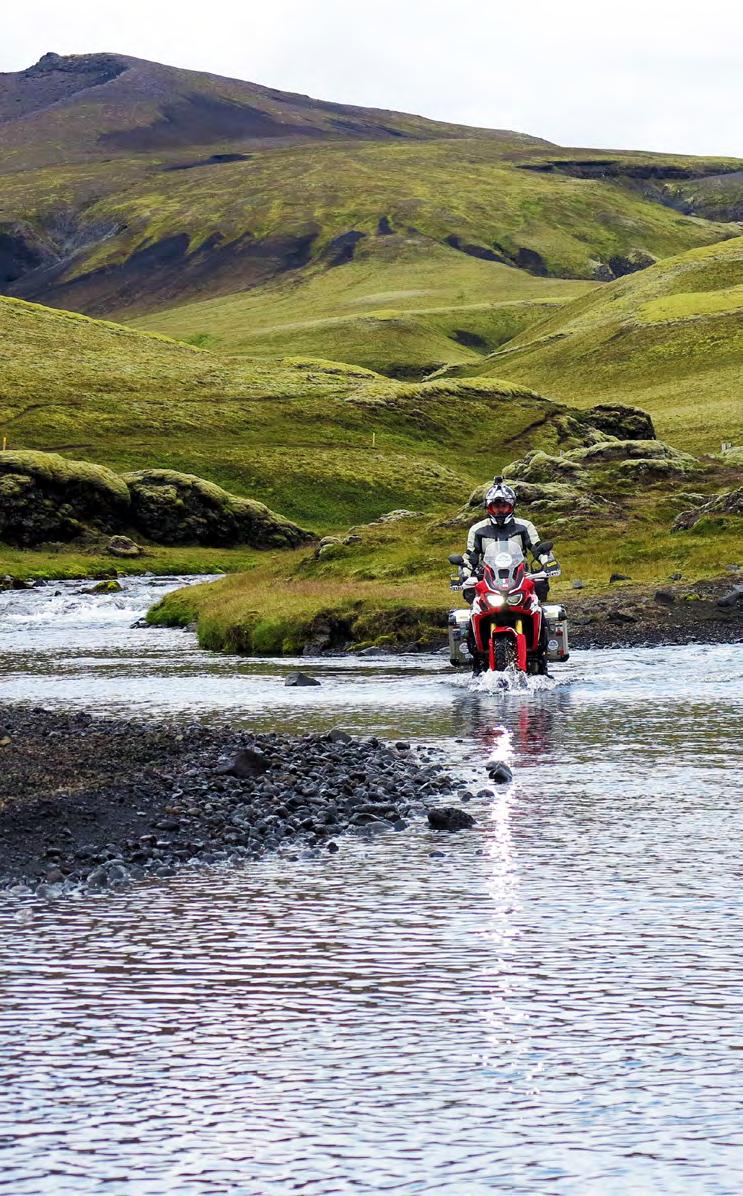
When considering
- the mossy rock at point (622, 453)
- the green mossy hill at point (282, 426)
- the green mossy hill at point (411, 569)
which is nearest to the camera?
the green mossy hill at point (411, 569)

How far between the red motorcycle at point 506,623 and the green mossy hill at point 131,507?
284ft

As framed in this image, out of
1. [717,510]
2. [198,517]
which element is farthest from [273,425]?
[717,510]

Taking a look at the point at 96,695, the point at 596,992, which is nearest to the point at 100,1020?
the point at 596,992

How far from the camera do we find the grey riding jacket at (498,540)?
32.5m

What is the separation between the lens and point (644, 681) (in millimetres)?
33750

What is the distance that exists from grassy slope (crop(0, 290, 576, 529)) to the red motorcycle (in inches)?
4262

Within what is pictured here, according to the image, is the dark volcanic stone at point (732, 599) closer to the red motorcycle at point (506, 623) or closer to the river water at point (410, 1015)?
the red motorcycle at point (506, 623)

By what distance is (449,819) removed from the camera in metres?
17.6

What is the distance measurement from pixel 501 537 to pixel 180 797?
15494 mm

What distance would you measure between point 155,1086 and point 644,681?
2544 cm

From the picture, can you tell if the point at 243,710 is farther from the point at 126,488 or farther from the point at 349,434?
the point at 349,434

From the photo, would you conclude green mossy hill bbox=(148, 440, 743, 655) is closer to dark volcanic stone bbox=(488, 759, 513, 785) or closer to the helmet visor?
the helmet visor

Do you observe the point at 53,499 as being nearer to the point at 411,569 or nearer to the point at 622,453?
the point at 622,453

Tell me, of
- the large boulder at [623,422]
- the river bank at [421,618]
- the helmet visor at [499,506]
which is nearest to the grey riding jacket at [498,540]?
the helmet visor at [499,506]
